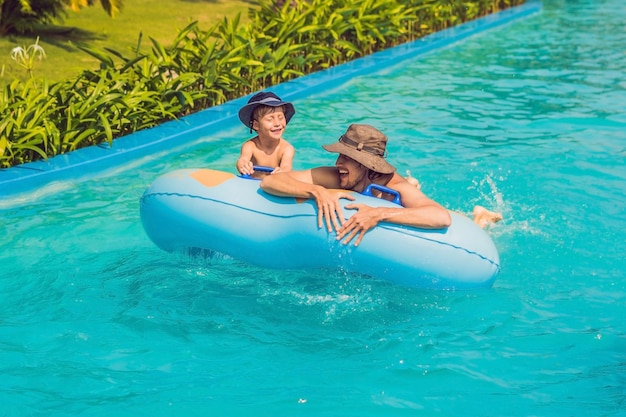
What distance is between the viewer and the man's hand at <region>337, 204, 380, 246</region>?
482 cm

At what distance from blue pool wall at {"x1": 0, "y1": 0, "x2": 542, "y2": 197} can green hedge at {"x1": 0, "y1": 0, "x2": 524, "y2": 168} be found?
15 cm

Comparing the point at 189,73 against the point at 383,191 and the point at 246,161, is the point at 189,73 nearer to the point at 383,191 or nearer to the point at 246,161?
the point at 246,161

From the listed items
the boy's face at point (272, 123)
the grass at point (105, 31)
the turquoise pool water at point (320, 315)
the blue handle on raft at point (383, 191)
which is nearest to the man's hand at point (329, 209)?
the blue handle on raft at point (383, 191)

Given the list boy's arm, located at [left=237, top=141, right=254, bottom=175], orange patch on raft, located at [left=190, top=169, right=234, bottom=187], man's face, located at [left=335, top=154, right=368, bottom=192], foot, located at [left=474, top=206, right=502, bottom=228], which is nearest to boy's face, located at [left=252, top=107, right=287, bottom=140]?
boy's arm, located at [left=237, top=141, right=254, bottom=175]

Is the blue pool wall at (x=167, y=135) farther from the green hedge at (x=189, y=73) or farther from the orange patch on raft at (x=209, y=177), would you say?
the orange patch on raft at (x=209, y=177)

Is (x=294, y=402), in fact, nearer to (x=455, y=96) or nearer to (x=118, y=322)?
(x=118, y=322)

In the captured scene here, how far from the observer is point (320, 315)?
17.1 ft

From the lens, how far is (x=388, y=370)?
4.64 metres

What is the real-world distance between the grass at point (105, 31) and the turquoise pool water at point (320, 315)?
326 cm

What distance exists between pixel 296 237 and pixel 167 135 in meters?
3.91

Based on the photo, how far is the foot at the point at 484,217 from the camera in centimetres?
641

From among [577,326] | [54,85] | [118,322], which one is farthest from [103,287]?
[54,85]

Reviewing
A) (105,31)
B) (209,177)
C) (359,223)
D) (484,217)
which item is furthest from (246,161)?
(105,31)

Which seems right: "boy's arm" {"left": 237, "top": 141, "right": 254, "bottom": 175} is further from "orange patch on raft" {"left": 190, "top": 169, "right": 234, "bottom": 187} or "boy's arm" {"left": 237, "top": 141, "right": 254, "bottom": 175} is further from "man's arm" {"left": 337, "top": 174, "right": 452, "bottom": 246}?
"man's arm" {"left": 337, "top": 174, "right": 452, "bottom": 246}
